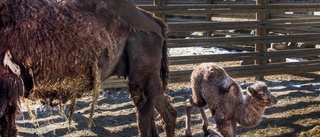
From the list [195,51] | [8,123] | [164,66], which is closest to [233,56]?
[195,51]

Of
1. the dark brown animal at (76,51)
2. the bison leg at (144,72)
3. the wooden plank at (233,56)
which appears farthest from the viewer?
the wooden plank at (233,56)

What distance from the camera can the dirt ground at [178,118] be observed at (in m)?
6.02

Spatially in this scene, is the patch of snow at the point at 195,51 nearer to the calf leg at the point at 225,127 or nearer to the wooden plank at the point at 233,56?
the wooden plank at the point at 233,56

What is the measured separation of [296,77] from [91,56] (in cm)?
715

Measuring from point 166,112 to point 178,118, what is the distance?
65.6 inches

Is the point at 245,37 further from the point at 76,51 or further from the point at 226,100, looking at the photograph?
the point at 76,51

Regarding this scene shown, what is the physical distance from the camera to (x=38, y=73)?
3773mm

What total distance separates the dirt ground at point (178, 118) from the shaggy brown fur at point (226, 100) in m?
0.52

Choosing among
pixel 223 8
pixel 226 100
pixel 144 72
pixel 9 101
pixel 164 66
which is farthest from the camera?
pixel 223 8

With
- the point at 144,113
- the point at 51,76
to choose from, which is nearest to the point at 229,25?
the point at 144,113

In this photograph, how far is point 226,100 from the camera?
18.1 feet

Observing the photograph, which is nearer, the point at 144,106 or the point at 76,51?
the point at 76,51

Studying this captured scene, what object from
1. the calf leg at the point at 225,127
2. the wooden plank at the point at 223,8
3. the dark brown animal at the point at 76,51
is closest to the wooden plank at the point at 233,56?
the wooden plank at the point at 223,8

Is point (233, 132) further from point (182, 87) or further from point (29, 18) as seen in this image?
point (182, 87)
